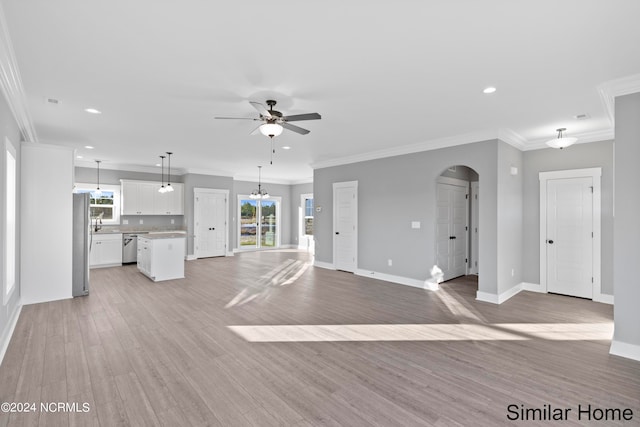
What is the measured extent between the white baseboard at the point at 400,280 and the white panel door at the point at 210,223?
5.03 meters

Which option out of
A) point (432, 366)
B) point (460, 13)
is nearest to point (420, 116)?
point (460, 13)

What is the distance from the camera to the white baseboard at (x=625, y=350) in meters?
3.03

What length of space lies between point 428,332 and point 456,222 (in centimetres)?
363

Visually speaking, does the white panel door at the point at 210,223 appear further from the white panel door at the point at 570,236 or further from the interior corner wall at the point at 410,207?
the white panel door at the point at 570,236

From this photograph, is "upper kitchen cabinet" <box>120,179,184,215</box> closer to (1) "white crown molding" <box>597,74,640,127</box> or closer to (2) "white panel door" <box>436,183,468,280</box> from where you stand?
(2) "white panel door" <box>436,183,468,280</box>

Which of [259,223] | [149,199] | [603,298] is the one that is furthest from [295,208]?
[603,298]

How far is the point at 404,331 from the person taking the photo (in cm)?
371

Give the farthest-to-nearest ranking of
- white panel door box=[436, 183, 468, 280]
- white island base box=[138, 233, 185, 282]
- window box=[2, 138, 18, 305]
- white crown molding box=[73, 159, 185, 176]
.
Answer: white crown molding box=[73, 159, 185, 176], white island base box=[138, 233, 185, 282], white panel door box=[436, 183, 468, 280], window box=[2, 138, 18, 305]

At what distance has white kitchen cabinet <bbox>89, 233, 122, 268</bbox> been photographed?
774 cm

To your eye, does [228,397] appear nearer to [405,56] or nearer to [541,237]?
[405,56]

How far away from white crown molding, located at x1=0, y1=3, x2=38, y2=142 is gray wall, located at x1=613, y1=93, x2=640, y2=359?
5.39 m

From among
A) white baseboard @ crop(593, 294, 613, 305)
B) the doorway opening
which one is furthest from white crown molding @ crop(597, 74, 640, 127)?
white baseboard @ crop(593, 294, 613, 305)

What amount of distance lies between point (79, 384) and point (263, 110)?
117 inches

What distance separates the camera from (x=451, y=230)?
21.3ft
